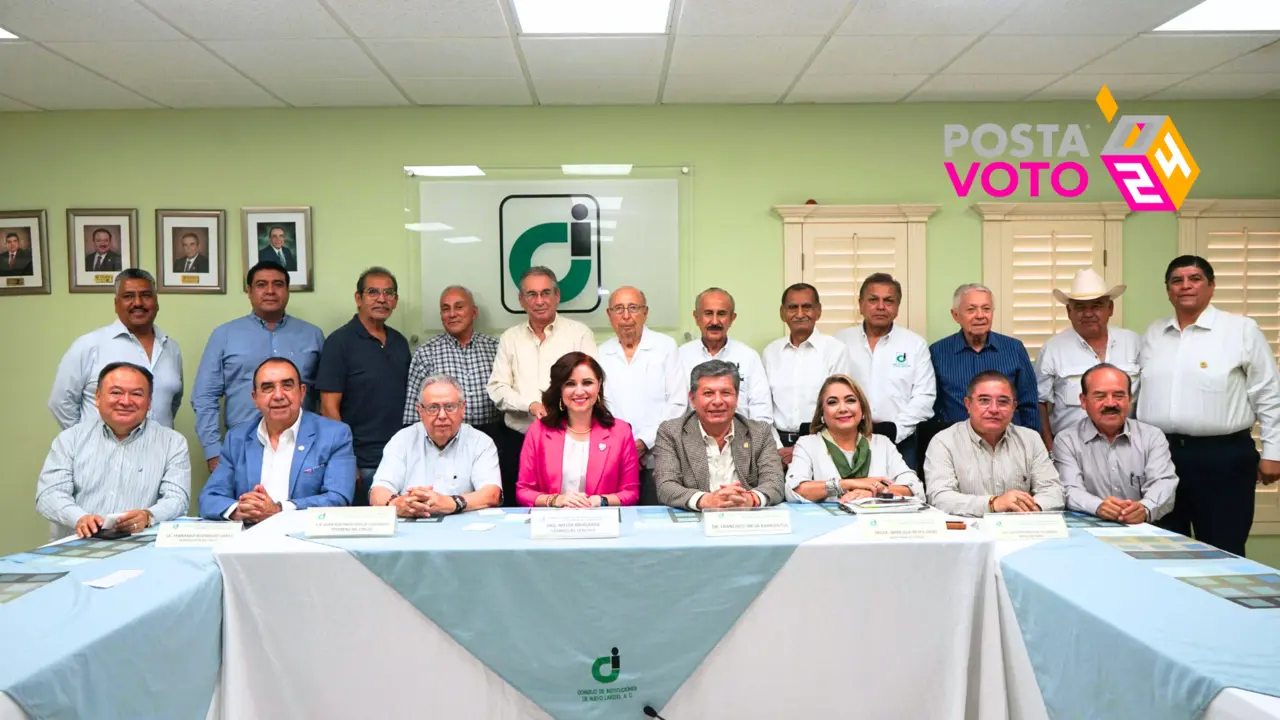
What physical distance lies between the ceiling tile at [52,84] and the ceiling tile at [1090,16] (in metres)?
4.12

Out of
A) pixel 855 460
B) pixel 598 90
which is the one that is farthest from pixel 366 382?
pixel 855 460

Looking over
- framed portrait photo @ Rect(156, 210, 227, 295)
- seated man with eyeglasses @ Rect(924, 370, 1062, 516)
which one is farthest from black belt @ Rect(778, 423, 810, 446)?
framed portrait photo @ Rect(156, 210, 227, 295)

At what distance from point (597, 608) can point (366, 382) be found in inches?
81.6

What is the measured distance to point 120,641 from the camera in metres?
1.61

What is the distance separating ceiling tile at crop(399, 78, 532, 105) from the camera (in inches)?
153

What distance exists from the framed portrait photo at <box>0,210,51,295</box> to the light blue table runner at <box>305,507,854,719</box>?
3.43 m

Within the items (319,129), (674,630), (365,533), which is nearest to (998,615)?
(674,630)

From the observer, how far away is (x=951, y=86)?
4.09 metres

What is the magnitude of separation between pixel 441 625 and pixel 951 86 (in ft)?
11.8

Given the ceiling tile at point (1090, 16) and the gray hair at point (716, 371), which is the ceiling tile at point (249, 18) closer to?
the gray hair at point (716, 371)

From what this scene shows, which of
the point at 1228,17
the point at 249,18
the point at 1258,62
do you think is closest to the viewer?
the point at 249,18

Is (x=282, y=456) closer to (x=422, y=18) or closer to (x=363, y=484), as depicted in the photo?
(x=363, y=484)

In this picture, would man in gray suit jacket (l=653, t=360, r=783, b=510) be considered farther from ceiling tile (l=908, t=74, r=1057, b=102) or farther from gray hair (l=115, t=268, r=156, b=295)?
gray hair (l=115, t=268, r=156, b=295)

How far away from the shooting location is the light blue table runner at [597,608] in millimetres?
2092
